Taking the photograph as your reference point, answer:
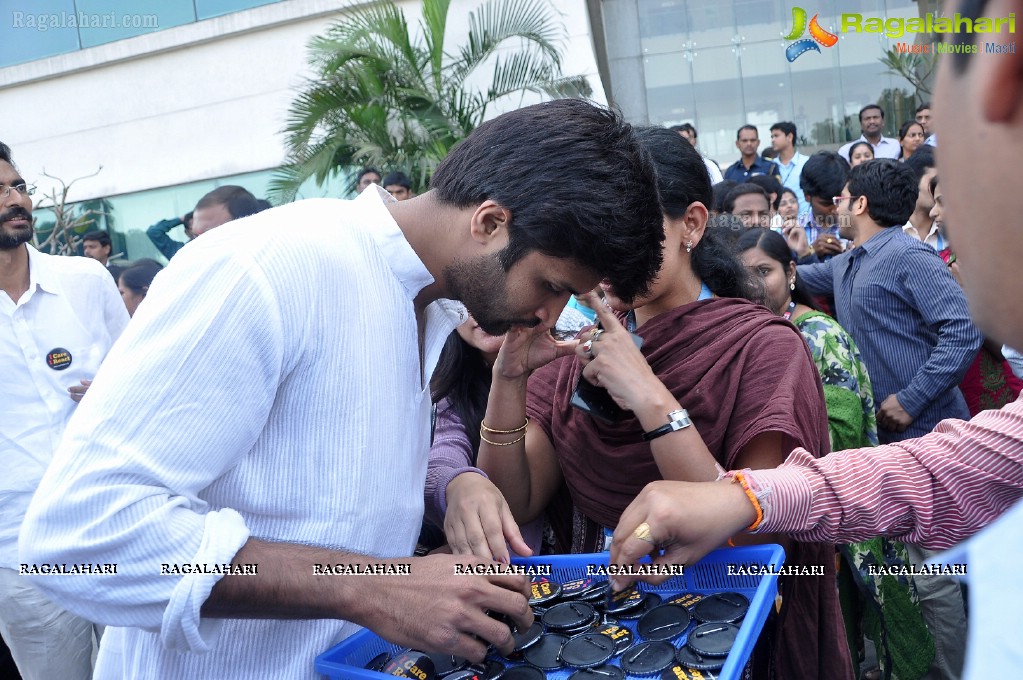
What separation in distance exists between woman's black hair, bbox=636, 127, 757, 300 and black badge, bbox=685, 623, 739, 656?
43.1 inches

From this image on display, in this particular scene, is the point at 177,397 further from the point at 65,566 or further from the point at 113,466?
the point at 65,566

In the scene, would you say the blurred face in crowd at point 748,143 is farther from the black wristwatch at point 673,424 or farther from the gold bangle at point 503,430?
the black wristwatch at point 673,424

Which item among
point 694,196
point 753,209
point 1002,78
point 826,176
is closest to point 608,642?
point 1002,78

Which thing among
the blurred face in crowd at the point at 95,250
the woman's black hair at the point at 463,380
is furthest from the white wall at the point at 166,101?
the woman's black hair at the point at 463,380

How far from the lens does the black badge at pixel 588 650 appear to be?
1.27m

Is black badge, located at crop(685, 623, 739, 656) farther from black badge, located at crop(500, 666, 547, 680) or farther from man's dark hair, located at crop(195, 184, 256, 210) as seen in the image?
man's dark hair, located at crop(195, 184, 256, 210)

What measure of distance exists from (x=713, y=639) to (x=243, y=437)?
76 centimetres

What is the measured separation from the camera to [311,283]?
1.26 meters

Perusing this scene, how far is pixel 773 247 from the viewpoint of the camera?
353 cm

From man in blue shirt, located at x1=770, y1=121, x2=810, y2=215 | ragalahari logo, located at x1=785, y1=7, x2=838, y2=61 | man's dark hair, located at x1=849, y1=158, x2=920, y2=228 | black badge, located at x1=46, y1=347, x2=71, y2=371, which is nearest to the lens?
black badge, located at x1=46, y1=347, x2=71, y2=371

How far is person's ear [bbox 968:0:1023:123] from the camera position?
52 cm

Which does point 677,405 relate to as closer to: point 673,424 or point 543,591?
point 673,424

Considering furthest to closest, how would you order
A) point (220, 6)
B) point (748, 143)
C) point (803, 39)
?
1. point (220, 6)
2. point (803, 39)
3. point (748, 143)

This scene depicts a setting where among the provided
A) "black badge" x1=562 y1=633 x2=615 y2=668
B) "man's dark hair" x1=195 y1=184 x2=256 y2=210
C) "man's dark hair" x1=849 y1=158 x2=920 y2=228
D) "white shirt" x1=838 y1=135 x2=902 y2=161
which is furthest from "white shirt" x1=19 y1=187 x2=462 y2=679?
"white shirt" x1=838 y1=135 x2=902 y2=161
